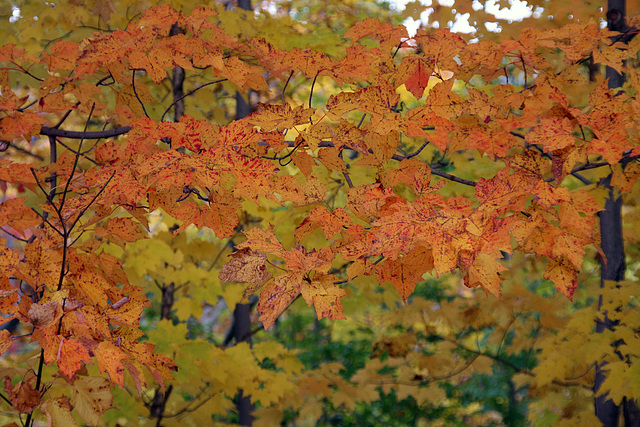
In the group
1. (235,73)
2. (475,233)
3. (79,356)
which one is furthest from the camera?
(235,73)

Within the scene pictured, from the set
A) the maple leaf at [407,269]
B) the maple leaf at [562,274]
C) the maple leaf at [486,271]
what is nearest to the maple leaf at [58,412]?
the maple leaf at [407,269]

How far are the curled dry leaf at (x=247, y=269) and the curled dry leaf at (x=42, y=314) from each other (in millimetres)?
513

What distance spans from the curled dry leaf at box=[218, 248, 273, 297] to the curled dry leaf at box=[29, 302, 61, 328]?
0.51m

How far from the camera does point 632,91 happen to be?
125 inches

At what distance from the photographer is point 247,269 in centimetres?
169

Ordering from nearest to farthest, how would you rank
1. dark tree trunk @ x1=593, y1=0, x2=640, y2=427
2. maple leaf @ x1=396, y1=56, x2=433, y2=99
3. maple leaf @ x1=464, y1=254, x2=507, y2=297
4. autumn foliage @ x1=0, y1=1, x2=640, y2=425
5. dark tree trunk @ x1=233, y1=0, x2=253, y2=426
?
maple leaf @ x1=464, y1=254, x2=507, y2=297 < autumn foliage @ x1=0, y1=1, x2=640, y2=425 < maple leaf @ x1=396, y1=56, x2=433, y2=99 < dark tree trunk @ x1=593, y1=0, x2=640, y2=427 < dark tree trunk @ x1=233, y1=0, x2=253, y2=426

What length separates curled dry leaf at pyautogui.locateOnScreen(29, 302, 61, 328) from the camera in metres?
1.58

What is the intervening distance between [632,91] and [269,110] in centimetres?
245

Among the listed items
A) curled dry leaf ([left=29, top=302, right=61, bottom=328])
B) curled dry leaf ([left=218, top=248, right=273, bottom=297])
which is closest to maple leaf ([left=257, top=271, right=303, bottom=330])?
curled dry leaf ([left=218, top=248, right=273, bottom=297])

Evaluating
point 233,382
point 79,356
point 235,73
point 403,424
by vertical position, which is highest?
point 235,73

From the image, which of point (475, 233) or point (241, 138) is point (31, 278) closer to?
point (241, 138)

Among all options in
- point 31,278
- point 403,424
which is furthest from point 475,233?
point 403,424

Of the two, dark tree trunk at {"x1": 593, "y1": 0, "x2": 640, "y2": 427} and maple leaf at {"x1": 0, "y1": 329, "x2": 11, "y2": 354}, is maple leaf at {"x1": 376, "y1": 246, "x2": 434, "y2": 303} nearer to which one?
maple leaf at {"x1": 0, "y1": 329, "x2": 11, "y2": 354}

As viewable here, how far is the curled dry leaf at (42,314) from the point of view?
1575mm
